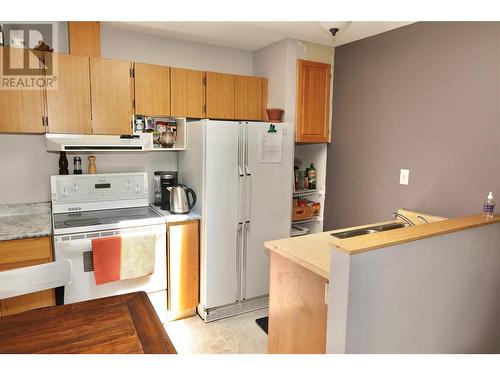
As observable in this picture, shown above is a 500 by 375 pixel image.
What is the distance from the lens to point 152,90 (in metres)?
2.67

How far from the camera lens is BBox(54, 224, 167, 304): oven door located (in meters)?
2.22

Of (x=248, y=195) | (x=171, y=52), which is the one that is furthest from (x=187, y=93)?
(x=248, y=195)

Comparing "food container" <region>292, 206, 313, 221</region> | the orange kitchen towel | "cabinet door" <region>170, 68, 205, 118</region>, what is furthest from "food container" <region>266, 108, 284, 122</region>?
the orange kitchen towel

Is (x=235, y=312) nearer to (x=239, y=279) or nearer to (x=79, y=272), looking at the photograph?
(x=239, y=279)

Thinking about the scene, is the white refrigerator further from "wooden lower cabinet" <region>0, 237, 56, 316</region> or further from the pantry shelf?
"wooden lower cabinet" <region>0, 237, 56, 316</region>

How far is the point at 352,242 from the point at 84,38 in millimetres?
2364

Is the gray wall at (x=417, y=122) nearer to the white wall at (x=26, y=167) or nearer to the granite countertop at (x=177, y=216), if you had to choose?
the granite countertop at (x=177, y=216)

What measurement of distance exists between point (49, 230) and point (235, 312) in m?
1.54

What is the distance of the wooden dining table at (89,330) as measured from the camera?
105 centimetres

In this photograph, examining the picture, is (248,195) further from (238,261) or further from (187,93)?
(187,93)

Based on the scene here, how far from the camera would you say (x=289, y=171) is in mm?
2914

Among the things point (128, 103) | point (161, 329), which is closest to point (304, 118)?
point (128, 103)

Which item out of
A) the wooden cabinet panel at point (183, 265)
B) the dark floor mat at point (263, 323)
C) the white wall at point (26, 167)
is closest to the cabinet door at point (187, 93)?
the white wall at point (26, 167)

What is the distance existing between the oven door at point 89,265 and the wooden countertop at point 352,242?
3.36ft
